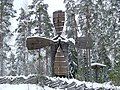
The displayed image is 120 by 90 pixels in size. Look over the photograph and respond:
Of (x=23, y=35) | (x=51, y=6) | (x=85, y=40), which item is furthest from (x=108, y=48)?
(x=51, y=6)

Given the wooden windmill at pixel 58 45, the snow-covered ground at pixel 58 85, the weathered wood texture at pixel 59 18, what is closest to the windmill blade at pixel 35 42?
the wooden windmill at pixel 58 45

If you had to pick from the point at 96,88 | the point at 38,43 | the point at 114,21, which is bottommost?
the point at 96,88

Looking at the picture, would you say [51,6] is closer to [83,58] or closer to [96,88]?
[83,58]

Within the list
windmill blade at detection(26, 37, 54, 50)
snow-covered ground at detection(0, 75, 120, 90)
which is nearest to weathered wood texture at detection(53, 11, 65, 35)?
windmill blade at detection(26, 37, 54, 50)

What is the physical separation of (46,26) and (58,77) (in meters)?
19.4

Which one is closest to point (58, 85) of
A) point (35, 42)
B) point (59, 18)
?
point (35, 42)

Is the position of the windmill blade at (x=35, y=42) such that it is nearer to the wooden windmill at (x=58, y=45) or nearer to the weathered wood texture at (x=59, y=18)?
the wooden windmill at (x=58, y=45)

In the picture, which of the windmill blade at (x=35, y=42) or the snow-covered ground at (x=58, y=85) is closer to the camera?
the snow-covered ground at (x=58, y=85)

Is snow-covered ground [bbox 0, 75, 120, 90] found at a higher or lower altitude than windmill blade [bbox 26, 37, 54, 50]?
lower

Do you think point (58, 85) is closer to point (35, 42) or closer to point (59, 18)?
point (35, 42)

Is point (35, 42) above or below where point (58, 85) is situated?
above

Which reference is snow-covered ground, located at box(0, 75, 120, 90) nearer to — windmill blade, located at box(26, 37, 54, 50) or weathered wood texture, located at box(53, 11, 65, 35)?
windmill blade, located at box(26, 37, 54, 50)

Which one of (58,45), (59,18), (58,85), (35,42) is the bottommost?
A: (58,85)

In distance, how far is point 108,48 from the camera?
39719 mm
